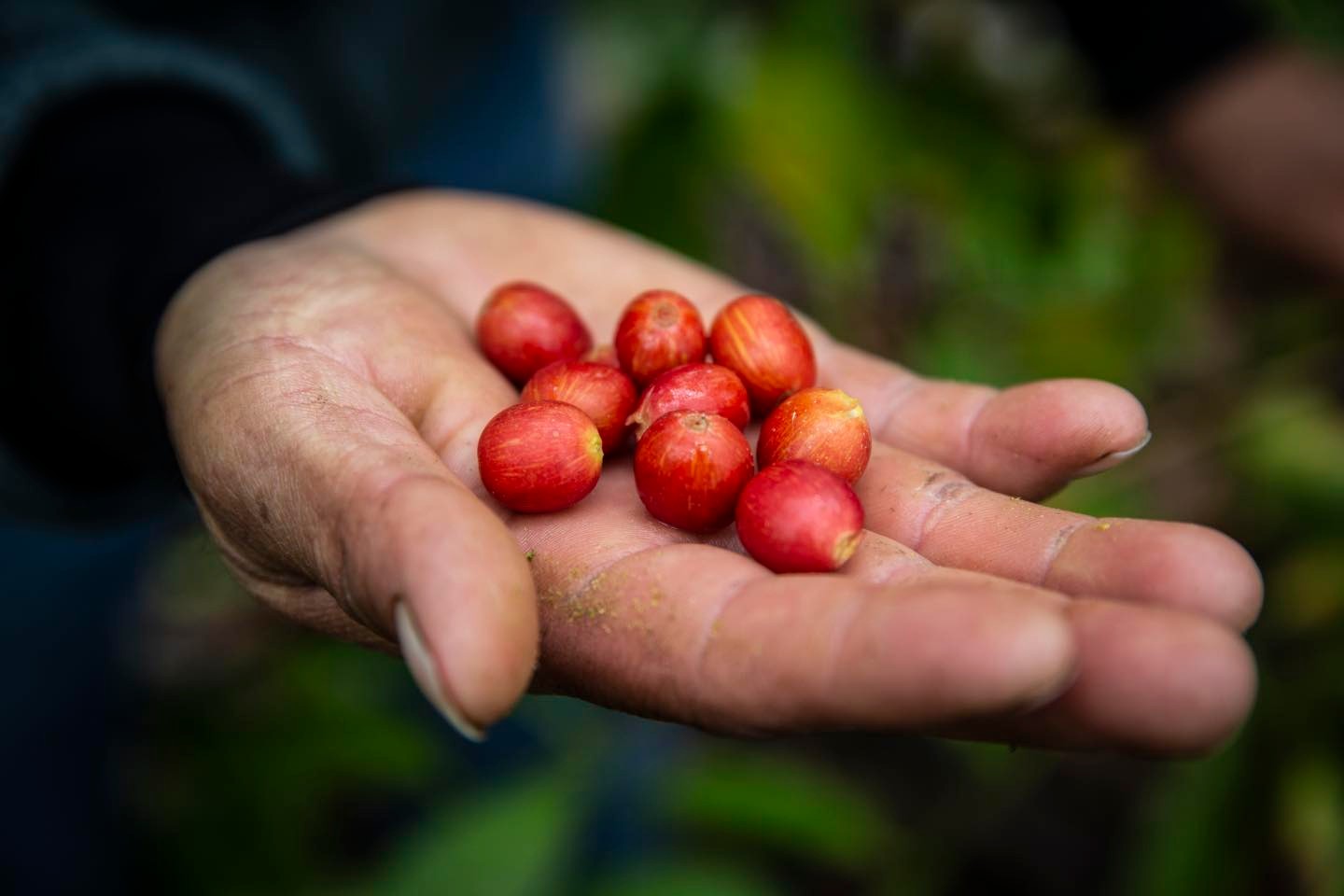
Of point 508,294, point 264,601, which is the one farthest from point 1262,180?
point 264,601

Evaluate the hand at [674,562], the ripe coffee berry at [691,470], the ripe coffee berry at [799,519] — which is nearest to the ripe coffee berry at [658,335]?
the hand at [674,562]

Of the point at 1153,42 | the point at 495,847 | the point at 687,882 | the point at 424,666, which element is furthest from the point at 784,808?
the point at 1153,42

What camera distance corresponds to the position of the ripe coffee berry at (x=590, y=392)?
271cm

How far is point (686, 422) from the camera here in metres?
2.45

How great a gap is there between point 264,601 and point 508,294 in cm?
117

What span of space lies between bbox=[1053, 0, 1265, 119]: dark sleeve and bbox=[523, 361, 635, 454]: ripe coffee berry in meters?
3.18

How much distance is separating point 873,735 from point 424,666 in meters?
3.62

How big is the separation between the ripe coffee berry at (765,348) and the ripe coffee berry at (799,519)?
1.94ft

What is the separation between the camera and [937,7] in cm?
512

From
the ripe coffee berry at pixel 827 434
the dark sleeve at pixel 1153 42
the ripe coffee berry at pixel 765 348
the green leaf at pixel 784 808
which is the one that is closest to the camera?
the ripe coffee berry at pixel 827 434

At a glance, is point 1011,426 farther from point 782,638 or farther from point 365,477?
point 365,477

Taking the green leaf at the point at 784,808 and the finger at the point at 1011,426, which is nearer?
the finger at the point at 1011,426

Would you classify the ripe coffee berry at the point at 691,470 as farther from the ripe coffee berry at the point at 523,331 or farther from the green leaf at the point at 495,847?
the green leaf at the point at 495,847

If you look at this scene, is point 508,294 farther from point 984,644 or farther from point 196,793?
point 196,793
